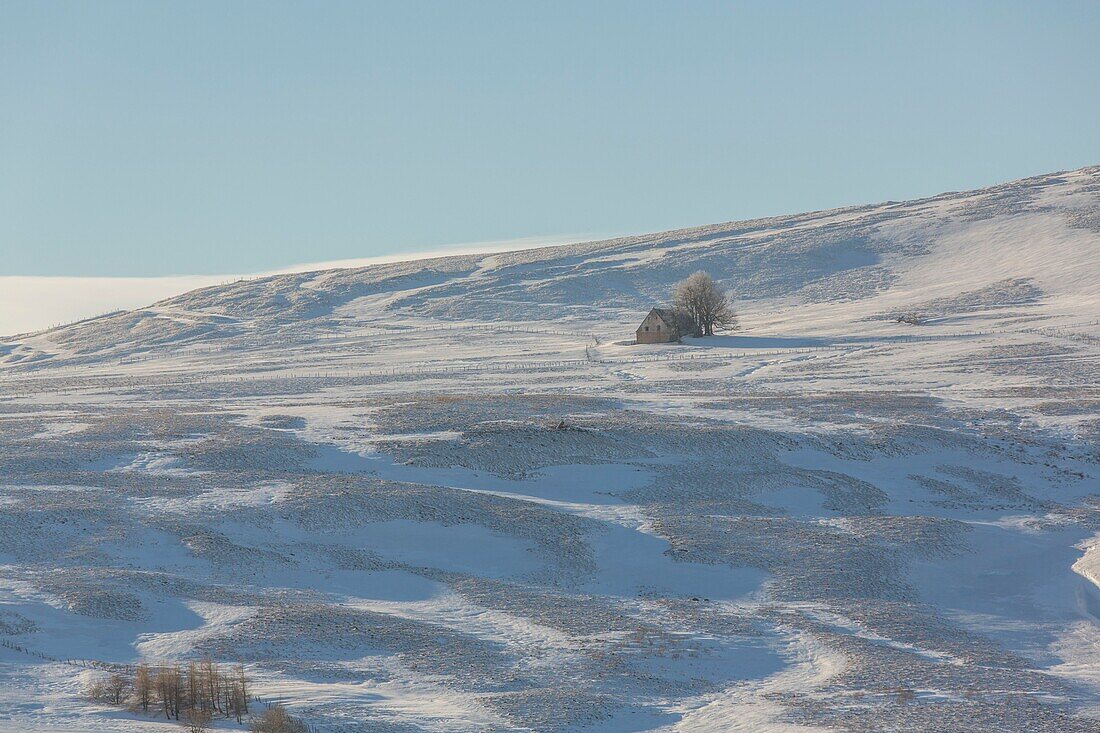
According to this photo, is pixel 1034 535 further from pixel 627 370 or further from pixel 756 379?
pixel 627 370

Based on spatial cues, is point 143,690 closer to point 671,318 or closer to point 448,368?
point 448,368

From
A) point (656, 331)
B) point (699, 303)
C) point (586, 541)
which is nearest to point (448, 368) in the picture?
point (656, 331)

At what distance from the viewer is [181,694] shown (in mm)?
16656

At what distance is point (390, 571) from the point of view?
1093 inches

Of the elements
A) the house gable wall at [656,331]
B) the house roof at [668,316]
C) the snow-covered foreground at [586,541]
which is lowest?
the snow-covered foreground at [586,541]

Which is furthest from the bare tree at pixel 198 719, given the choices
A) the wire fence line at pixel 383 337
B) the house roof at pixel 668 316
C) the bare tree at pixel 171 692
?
the wire fence line at pixel 383 337

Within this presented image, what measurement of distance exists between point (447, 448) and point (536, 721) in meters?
23.6

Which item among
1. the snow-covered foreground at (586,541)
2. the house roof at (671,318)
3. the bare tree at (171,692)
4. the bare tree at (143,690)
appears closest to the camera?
the bare tree at (171,692)

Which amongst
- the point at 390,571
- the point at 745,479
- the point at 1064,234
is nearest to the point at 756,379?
the point at 745,479

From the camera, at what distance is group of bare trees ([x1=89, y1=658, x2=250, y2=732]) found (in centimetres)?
1609

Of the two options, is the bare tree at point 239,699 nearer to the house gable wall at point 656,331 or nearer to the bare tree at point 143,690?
the bare tree at point 143,690

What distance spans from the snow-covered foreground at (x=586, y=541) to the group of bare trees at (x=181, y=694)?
0.53 metres

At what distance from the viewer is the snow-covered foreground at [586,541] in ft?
62.3

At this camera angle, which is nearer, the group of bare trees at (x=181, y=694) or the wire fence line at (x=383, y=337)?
the group of bare trees at (x=181, y=694)
